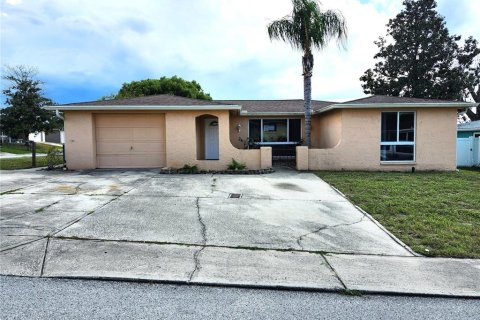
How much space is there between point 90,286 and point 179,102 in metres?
10.4

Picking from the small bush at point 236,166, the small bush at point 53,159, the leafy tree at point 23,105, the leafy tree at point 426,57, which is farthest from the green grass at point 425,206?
the leafy tree at point 23,105

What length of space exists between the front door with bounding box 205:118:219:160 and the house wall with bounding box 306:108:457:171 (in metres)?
4.83

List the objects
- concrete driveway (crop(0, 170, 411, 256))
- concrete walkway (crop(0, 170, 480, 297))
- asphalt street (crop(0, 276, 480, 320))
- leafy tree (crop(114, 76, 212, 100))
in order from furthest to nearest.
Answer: leafy tree (crop(114, 76, 212, 100))
concrete driveway (crop(0, 170, 411, 256))
concrete walkway (crop(0, 170, 480, 297))
asphalt street (crop(0, 276, 480, 320))

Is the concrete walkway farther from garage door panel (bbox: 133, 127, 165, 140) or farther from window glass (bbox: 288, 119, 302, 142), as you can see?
window glass (bbox: 288, 119, 302, 142)

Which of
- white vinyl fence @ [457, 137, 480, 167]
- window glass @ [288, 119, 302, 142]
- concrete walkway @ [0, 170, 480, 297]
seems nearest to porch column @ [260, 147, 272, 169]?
window glass @ [288, 119, 302, 142]

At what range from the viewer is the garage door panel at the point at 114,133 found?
527 inches

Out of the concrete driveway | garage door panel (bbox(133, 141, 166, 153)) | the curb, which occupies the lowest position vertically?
the curb

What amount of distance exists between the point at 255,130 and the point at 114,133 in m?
6.94

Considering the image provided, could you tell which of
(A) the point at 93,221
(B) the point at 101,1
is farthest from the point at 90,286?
(B) the point at 101,1

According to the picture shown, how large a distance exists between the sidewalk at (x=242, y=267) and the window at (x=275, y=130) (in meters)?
12.2

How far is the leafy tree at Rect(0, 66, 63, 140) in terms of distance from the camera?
1035 inches

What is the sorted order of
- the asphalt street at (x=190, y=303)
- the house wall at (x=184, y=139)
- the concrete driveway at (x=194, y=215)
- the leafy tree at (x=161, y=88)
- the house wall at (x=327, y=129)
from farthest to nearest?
1. the leafy tree at (x=161, y=88)
2. the house wall at (x=327, y=129)
3. the house wall at (x=184, y=139)
4. the concrete driveway at (x=194, y=215)
5. the asphalt street at (x=190, y=303)

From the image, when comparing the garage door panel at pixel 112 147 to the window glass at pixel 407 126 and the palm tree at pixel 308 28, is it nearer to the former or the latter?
the palm tree at pixel 308 28

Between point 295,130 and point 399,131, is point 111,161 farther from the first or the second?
point 399,131
